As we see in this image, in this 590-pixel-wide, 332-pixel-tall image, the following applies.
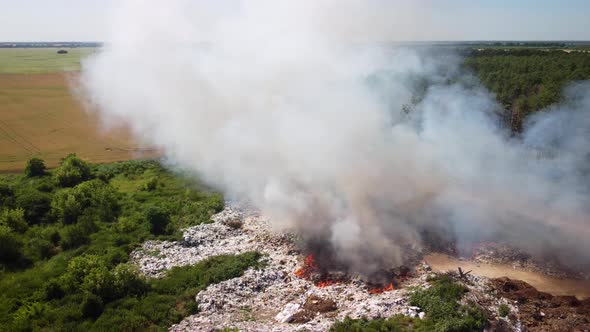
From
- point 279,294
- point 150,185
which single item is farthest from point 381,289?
point 150,185

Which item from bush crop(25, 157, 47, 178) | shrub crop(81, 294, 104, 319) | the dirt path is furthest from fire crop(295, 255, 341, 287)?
bush crop(25, 157, 47, 178)

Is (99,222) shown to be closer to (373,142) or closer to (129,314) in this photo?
(129,314)

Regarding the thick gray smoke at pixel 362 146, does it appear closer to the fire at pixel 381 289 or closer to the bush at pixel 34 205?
the fire at pixel 381 289

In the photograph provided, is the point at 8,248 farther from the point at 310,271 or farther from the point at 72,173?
the point at 310,271

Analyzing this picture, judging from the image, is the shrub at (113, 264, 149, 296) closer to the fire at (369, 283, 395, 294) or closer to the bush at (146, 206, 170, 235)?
the bush at (146, 206, 170, 235)

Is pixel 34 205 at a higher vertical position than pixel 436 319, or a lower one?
higher

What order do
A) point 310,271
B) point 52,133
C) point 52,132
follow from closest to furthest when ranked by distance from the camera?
point 310,271, point 52,133, point 52,132

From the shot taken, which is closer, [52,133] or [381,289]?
[381,289]
